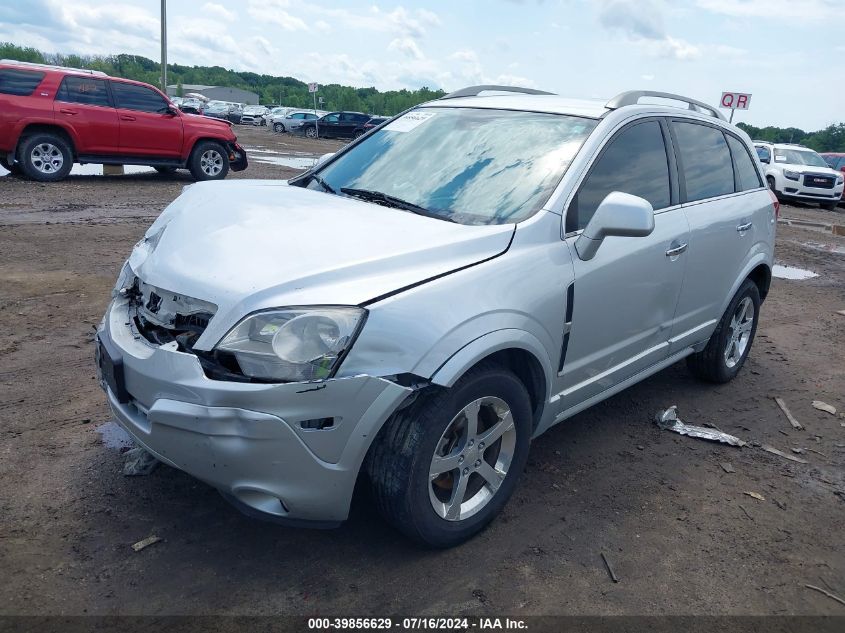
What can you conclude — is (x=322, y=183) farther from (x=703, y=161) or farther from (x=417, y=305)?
(x=703, y=161)

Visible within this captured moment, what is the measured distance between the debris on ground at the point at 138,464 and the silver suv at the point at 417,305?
0.57 metres

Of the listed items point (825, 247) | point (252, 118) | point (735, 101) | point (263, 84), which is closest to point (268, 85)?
point (263, 84)

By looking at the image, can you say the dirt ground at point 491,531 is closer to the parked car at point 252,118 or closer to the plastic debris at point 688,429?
the plastic debris at point 688,429

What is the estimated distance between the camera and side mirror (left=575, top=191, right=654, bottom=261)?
10.1 feet

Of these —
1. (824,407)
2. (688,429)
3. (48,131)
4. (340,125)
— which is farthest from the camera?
(340,125)

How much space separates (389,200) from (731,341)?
9.67 feet

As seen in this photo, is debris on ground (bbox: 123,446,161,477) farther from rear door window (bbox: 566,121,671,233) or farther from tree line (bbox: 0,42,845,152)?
tree line (bbox: 0,42,845,152)

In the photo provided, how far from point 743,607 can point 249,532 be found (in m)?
1.98

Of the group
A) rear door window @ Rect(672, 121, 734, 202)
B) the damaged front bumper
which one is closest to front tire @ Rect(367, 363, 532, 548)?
the damaged front bumper

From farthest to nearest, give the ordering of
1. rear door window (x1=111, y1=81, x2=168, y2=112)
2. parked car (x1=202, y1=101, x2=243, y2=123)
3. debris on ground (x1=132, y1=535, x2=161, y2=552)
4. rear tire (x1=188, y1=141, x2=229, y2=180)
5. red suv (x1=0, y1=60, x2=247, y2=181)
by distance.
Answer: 1. parked car (x1=202, y1=101, x2=243, y2=123)
2. rear tire (x1=188, y1=141, x2=229, y2=180)
3. rear door window (x1=111, y1=81, x2=168, y2=112)
4. red suv (x1=0, y1=60, x2=247, y2=181)
5. debris on ground (x1=132, y1=535, x2=161, y2=552)

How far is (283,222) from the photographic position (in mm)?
3076

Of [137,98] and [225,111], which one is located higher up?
[137,98]

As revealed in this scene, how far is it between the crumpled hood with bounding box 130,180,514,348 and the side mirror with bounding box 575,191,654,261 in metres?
0.40

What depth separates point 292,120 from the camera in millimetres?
43500
